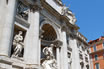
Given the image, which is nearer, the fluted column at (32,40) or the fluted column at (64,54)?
the fluted column at (32,40)

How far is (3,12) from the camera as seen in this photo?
390 inches

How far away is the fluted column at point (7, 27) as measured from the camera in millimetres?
8698

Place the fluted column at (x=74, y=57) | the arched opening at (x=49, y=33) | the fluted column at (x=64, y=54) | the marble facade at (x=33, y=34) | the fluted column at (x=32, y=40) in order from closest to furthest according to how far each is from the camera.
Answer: the marble facade at (x=33, y=34), the fluted column at (x=32, y=40), the fluted column at (x=64, y=54), the arched opening at (x=49, y=33), the fluted column at (x=74, y=57)

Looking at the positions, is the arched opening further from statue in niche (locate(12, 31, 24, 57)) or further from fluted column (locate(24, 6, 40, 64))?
statue in niche (locate(12, 31, 24, 57))

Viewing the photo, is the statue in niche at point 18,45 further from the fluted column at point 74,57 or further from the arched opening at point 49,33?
the fluted column at point 74,57

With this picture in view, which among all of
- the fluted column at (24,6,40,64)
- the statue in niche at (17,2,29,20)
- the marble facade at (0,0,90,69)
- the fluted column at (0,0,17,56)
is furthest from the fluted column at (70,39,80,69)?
the fluted column at (0,0,17,56)

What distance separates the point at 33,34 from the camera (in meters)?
11.5

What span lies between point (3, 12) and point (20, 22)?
1608 millimetres

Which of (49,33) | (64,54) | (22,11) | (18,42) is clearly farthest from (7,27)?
(64,54)

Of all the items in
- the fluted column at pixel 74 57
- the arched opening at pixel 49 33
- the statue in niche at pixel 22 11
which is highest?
the statue in niche at pixel 22 11

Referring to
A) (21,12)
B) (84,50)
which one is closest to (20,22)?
(21,12)

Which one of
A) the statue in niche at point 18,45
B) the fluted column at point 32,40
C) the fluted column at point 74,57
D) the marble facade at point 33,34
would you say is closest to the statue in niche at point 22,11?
the marble facade at point 33,34

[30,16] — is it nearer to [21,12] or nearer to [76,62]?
[21,12]

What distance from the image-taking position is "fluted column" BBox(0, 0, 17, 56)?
8.70m
